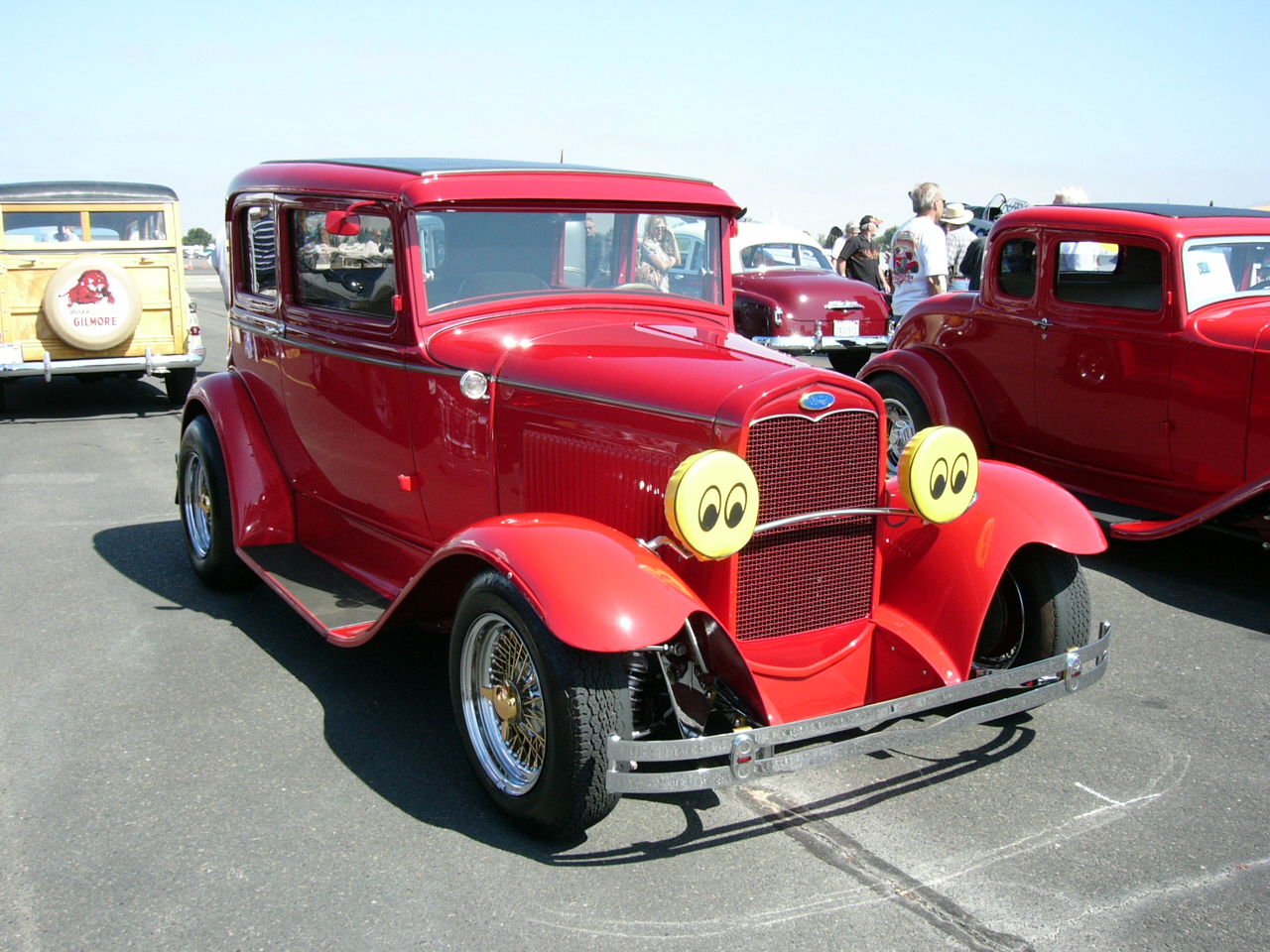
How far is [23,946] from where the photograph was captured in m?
2.52

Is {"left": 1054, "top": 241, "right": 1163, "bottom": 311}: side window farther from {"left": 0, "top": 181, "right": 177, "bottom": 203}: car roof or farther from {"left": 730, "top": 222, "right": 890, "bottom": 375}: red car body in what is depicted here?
{"left": 0, "top": 181, "right": 177, "bottom": 203}: car roof

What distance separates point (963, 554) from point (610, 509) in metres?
1.12

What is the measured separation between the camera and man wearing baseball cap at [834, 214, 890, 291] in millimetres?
13336

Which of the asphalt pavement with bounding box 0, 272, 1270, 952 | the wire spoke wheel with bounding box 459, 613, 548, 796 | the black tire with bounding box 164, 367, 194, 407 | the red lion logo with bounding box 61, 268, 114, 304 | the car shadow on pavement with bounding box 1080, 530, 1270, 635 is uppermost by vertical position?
the red lion logo with bounding box 61, 268, 114, 304

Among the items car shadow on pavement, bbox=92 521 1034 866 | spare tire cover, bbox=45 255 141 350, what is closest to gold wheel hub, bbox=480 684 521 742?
car shadow on pavement, bbox=92 521 1034 866

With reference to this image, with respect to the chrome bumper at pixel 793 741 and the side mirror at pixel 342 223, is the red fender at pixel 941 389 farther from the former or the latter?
the side mirror at pixel 342 223

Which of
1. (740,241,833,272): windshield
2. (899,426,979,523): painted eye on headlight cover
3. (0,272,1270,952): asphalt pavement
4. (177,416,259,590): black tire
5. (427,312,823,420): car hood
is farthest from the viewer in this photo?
Answer: (740,241,833,272): windshield

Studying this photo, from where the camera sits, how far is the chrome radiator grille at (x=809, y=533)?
311 cm

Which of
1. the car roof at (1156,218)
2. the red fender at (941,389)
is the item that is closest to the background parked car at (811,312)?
the red fender at (941,389)

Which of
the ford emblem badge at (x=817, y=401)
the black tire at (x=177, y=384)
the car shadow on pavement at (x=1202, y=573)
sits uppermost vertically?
the ford emblem badge at (x=817, y=401)

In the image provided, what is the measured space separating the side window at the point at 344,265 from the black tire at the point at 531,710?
1412mm

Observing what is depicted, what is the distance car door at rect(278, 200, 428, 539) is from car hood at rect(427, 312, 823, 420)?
36 cm

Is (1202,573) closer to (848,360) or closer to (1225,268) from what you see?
(1225,268)

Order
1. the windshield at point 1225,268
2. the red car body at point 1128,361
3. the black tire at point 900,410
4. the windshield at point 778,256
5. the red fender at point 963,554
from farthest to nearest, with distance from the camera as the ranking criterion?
1. the windshield at point 778,256
2. the black tire at point 900,410
3. the windshield at point 1225,268
4. the red car body at point 1128,361
5. the red fender at point 963,554
